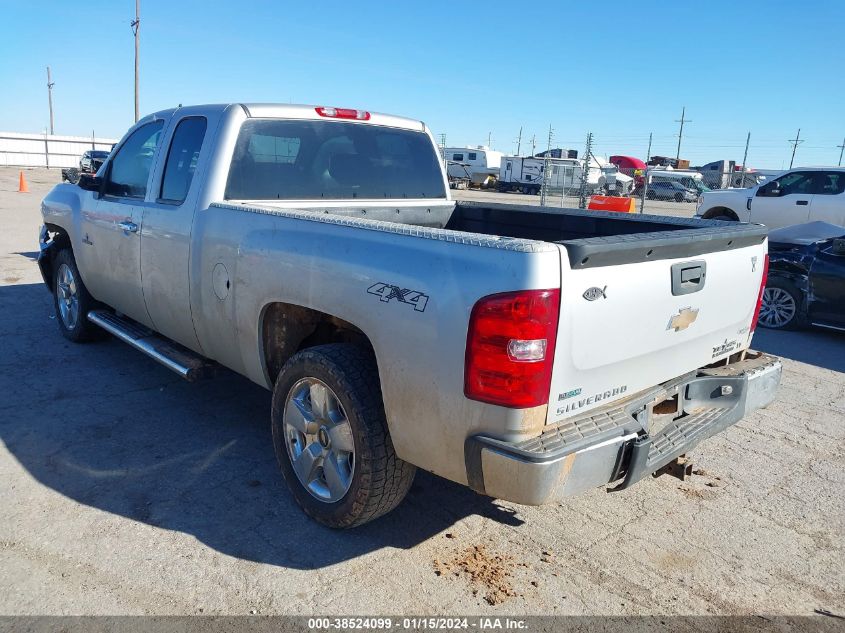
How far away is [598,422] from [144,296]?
330 centimetres

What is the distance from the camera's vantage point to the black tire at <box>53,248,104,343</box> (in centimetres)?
573

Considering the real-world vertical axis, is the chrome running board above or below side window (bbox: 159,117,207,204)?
below

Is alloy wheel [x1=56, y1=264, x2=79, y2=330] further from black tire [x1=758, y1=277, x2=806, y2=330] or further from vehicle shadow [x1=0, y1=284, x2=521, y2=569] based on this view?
black tire [x1=758, y1=277, x2=806, y2=330]

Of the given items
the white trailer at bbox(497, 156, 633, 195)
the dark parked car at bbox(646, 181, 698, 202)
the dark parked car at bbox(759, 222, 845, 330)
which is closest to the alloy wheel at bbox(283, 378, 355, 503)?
the dark parked car at bbox(759, 222, 845, 330)

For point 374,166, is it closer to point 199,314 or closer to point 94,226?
point 199,314

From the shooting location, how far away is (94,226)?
5.19 metres

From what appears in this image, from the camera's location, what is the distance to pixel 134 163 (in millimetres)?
4914

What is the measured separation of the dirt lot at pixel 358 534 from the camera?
9.12 ft

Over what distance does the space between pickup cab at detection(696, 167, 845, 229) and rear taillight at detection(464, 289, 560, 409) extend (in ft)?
41.0

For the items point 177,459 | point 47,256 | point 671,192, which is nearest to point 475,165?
point 671,192

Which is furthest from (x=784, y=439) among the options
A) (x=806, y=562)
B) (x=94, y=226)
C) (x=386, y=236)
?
(x=94, y=226)

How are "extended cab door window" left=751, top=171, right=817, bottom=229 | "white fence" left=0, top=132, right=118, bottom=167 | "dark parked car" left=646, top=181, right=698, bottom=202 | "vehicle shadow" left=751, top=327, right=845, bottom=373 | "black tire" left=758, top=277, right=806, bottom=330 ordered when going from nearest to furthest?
"vehicle shadow" left=751, top=327, right=845, bottom=373
"black tire" left=758, top=277, right=806, bottom=330
"extended cab door window" left=751, top=171, right=817, bottom=229
"dark parked car" left=646, top=181, right=698, bottom=202
"white fence" left=0, top=132, right=118, bottom=167

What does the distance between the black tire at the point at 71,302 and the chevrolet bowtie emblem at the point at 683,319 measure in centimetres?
485

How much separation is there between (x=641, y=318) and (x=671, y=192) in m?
37.7
